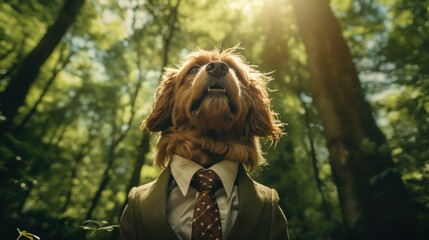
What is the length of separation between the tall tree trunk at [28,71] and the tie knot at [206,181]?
177 inches

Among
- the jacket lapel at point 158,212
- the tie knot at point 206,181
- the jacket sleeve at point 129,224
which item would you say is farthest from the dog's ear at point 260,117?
the jacket sleeve at point 129,224

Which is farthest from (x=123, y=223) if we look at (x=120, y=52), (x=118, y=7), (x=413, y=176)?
(x=120, y=52)

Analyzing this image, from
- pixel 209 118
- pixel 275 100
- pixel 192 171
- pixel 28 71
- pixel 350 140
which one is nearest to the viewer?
pixel 192 171

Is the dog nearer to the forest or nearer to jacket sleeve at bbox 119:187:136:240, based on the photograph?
jacket sleeve at bbox 119:187:136:240

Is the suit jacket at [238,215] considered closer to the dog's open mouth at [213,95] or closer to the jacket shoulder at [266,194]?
the jacket shoulder at [266,194]

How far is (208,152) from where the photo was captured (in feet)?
9.04

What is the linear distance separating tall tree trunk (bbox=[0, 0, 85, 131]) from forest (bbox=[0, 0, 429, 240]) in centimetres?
2

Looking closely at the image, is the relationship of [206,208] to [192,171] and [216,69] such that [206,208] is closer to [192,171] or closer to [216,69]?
[192,171]

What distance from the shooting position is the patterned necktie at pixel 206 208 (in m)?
2.19

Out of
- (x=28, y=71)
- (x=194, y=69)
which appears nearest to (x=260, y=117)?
(x=194, y=69)

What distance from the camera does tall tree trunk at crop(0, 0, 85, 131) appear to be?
562 cm

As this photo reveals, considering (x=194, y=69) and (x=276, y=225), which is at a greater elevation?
(x=194, y=69)

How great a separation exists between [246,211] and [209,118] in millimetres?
827

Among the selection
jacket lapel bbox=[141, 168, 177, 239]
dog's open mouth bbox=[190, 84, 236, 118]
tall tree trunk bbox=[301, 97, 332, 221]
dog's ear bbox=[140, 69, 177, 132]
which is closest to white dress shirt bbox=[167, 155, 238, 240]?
jacket lapel bbox=[141, 168, 177, 239]
